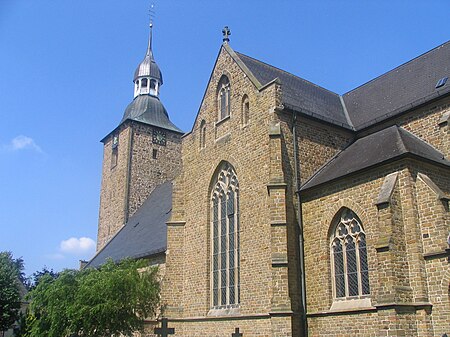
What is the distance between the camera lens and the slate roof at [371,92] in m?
20.4

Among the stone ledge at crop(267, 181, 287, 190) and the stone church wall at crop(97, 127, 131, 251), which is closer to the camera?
the stone ledge at crop(267, 181, 287, 190)

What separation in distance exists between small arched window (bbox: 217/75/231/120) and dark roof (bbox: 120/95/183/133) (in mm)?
16315

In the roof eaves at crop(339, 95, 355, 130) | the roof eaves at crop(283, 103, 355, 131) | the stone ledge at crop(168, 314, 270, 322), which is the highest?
the roof eaves at crop(339, 95, 355, 130)

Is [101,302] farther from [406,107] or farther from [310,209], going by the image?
[406,107]

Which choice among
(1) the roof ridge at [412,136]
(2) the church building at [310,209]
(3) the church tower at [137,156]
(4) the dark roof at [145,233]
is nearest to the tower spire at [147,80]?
(3) the church tower at [137,156]

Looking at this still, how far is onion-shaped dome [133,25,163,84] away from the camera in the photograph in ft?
135

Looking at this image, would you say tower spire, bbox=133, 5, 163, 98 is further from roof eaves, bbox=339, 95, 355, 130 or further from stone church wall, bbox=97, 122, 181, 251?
roof eaves, bbox=339, 95, 355, 130

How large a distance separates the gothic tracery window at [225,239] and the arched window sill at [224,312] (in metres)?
0.15

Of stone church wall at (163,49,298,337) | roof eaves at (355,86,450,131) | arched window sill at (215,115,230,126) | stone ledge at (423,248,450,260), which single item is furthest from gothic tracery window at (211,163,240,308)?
stone ledge at (423,248,450,260)

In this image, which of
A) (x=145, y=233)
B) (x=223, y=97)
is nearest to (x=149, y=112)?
(x=145, y=233)

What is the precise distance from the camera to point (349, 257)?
16.6m

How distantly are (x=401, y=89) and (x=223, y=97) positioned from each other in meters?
7.92

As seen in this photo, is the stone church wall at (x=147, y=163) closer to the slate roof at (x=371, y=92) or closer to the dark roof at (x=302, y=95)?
the dark roof at (x=302, y=95)

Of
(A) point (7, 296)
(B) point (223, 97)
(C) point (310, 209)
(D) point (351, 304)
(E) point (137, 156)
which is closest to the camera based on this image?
(D) point (351, 304)
